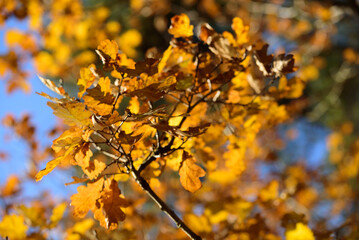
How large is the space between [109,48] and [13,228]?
77 centimetres

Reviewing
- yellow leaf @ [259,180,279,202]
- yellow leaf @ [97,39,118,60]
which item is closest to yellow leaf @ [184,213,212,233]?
yellow leaf @ [259,180,279,202]

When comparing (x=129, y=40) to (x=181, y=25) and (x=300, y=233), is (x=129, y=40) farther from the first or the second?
(x=300, y=233)

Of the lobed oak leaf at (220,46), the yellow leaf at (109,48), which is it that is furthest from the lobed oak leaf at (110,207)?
the lobed oak leaf at (220,46)

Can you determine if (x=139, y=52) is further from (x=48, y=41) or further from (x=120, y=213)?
(x=120, y=213)

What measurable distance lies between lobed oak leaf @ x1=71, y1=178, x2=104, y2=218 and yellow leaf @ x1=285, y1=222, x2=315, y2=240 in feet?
2.28

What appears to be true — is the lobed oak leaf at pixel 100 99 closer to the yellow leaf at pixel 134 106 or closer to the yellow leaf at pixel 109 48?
the yellow leaf at pixel 109 48

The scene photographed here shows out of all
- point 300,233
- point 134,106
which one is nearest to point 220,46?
point 134,106

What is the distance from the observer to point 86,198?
2.26 ft

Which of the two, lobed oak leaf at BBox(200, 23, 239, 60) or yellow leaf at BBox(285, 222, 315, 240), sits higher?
lobed oak leaf at BBox(200, 23, 239, 60)

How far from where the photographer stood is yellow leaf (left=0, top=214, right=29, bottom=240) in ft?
3.20

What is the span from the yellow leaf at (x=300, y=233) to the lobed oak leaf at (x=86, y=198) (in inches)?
27.4

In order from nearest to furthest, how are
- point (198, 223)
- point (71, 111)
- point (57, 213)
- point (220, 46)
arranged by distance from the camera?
point (71, 111) → point (220, 46) → point (57, 213) → point (198, 223)

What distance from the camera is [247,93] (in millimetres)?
961

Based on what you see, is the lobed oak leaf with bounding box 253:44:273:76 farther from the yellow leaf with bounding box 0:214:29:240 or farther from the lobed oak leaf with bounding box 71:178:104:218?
the yellow leaf with bounding box 0:214:29:240
